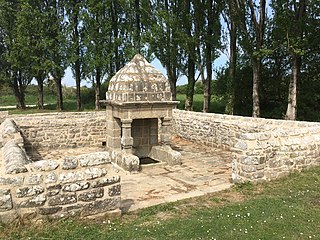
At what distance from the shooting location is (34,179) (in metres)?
4.34

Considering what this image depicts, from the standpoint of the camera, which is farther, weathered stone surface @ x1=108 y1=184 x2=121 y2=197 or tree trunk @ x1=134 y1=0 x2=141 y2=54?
tree trunk @ x1=134 y1=0 x2=141 y2=54

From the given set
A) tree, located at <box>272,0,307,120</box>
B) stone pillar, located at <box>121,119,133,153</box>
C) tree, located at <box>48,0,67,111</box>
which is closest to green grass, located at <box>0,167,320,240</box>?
stone pillar, located at <box>121,119,133,153</box>

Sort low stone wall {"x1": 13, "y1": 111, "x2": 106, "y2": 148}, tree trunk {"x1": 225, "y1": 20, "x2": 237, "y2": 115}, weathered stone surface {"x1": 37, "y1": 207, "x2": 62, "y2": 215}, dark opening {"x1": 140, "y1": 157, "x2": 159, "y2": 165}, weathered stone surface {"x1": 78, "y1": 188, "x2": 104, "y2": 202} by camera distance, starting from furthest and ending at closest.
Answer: tree trunk {"x1": 225, "y1": 20, "x2": 237, "y2": 115} → low stone wall {"x1": 13, "y1": 111, "x2": 106, "y2": 148} → dark opening {"x1": 140, "y1": 157, "x2": 159, "y2": 165} → weathered stone surface {"x1": 78, "y1": 188, "x2": 104, "y2": 202} → weathered stone surface {"x1": 37, "y1": 207, "x2": 62, "y2": 215}

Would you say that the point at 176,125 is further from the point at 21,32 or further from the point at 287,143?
the point at 21,32

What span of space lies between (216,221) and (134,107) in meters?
5.08

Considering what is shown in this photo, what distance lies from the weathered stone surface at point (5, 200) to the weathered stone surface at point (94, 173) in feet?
3.44

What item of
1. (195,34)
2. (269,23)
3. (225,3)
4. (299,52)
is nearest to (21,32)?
(195,34)

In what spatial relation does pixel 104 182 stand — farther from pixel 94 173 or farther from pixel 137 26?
pixel 137 26

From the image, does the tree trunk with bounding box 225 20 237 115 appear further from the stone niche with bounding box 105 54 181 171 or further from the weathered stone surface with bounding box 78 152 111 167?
the weathered stone surface with bounding box 78 152 111 167

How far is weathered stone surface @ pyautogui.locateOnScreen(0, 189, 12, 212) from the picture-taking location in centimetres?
414

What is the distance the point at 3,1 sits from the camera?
2592 centimetres

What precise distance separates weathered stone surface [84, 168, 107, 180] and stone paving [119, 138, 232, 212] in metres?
1.00

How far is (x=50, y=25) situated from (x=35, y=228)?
24.1 m

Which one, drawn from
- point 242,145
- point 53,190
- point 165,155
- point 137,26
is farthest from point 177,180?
point 137,26
